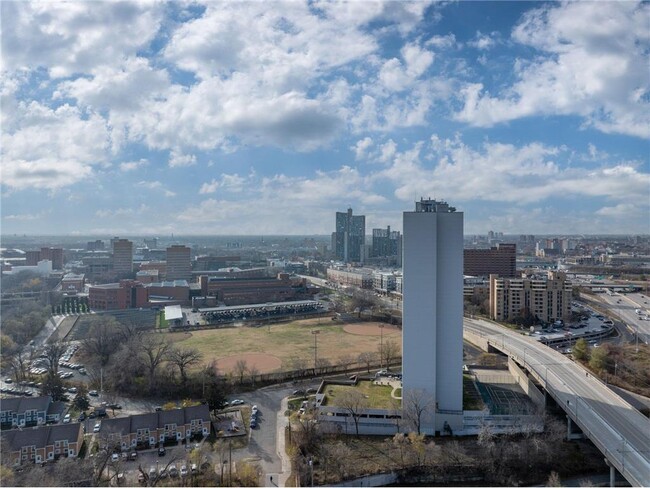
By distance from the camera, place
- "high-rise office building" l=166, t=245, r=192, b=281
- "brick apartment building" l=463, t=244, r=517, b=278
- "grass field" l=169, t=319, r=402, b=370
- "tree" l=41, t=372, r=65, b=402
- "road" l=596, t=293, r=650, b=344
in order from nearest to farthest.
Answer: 1. "tree" l=41, t=372, r=65, b=402
2. "grass field" l=169, t=319, r=402, b=370
3. "road" l=596, t=293, r=650, b=344
4. "brick apartment building" l=463, t=244, r=517, b=278
5. "high-rise office building" l=166, t=245, r=192, b=281

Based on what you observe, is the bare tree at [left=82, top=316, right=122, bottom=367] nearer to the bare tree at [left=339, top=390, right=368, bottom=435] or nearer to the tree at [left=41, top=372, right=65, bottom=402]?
the tree at [left=41, top=372, right=65, bottom=402]

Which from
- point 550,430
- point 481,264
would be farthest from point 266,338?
point 481,264

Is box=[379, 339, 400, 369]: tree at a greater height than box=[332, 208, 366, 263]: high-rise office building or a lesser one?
lesser

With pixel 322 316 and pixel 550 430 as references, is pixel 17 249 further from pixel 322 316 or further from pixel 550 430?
pixel 550 430

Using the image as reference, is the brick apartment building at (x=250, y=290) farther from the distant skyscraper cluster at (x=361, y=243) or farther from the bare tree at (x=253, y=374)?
the distant skyscraper cluster at (x=361, y=243)

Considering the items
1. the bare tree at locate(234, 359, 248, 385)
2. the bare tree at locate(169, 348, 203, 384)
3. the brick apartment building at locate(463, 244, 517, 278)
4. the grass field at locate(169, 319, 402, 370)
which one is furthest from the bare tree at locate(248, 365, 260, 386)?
the brick apartment building at locate(463, 244, 517, 278)

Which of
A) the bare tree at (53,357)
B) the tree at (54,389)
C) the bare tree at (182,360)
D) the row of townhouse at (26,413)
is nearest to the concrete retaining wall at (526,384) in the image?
the bare tree at (182,360)
